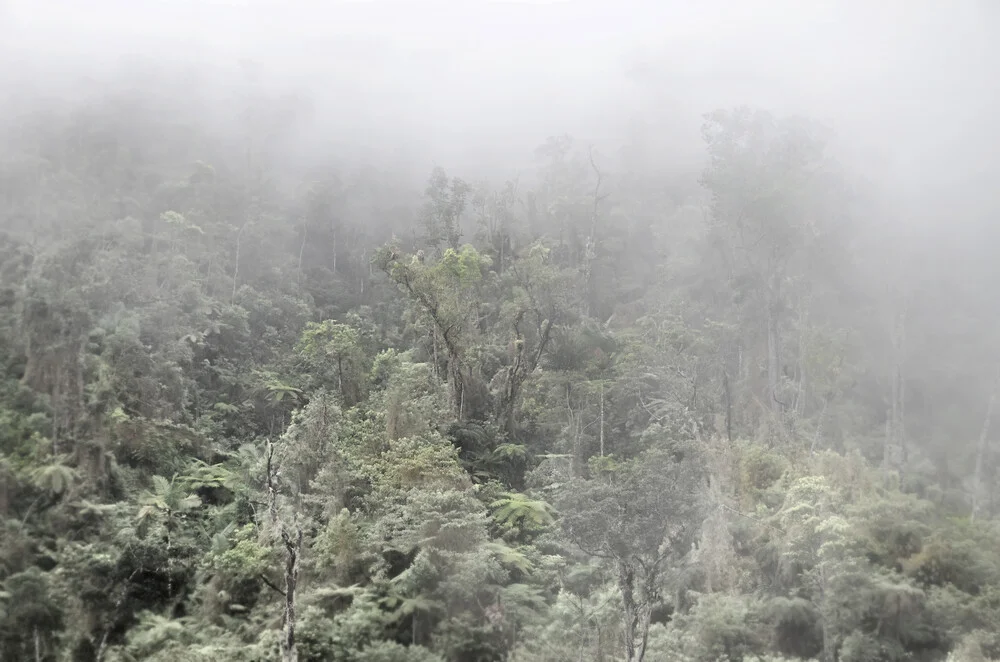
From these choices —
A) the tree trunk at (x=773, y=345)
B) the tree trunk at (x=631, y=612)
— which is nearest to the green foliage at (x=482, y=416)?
the tree trunk at (x=631, y=612)

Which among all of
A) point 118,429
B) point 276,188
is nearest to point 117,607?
point 118,429

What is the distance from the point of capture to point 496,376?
2170cm

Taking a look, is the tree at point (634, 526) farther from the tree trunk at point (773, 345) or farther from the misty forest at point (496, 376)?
the tree trunk at point (773, 345)

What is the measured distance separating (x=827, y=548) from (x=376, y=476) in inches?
353

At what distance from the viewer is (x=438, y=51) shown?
5303 centimetres

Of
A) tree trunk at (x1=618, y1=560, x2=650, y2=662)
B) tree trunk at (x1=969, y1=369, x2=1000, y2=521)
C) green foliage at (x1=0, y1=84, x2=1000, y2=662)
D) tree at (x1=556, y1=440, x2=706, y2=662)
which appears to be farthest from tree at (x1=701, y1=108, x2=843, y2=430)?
tree trunk at (x1=618, y1=560, x2=650, y2=662)

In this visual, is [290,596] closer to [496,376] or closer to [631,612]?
[631,612]


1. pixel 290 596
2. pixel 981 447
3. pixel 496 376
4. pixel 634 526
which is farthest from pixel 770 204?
pixel 290 596

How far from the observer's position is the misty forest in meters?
11.7

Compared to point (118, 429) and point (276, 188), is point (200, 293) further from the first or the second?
point (276, 188)

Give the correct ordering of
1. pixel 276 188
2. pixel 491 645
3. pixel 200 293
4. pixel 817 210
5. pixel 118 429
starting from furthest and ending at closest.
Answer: pixel 276 188
pixel 817 210
pixel 200 293
pixel 118 429
pixel 491 645

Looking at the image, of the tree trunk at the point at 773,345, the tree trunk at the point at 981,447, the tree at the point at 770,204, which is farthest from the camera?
the tree at the point at 770,204

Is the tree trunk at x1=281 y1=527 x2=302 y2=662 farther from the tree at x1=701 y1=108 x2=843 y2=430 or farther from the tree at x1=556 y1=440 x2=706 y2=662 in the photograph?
the tree at x1=701 y1=108 x2=843 y2=430

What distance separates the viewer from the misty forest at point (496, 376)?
38.4ft
